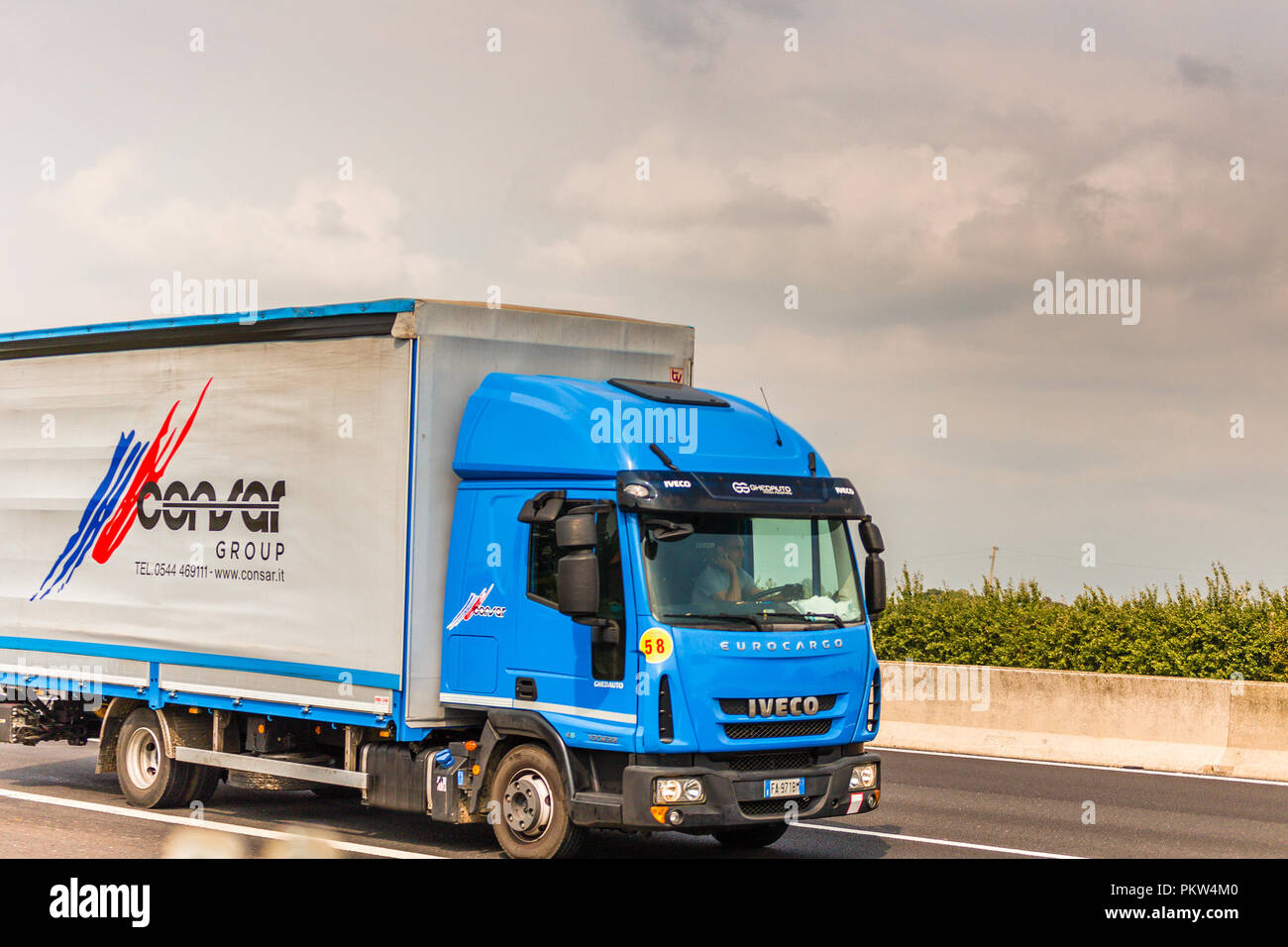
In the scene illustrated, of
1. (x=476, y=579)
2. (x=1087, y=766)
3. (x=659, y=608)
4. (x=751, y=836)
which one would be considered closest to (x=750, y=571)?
(x=659, y=608)

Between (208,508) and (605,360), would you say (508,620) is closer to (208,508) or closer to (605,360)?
(605,360)

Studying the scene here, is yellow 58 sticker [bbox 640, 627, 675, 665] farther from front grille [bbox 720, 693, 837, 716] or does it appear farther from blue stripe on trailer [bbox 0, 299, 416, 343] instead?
blue stripe on trailer [bbox 0, 299, 416, 343]

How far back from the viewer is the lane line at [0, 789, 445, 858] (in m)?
11.2

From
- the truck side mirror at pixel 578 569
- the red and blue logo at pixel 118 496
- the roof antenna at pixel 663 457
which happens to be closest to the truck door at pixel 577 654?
the truck side mirror at pixel 578 569

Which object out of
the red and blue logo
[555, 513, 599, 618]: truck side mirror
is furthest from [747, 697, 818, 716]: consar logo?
the red and blue logo

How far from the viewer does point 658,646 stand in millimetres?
9758

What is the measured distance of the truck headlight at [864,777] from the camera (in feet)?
35.0

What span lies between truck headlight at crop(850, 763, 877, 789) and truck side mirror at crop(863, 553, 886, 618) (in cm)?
109

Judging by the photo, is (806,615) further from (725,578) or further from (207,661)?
(207,661)

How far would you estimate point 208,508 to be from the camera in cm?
1264

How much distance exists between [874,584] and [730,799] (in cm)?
206

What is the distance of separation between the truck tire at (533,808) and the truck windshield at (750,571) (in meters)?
1.50
